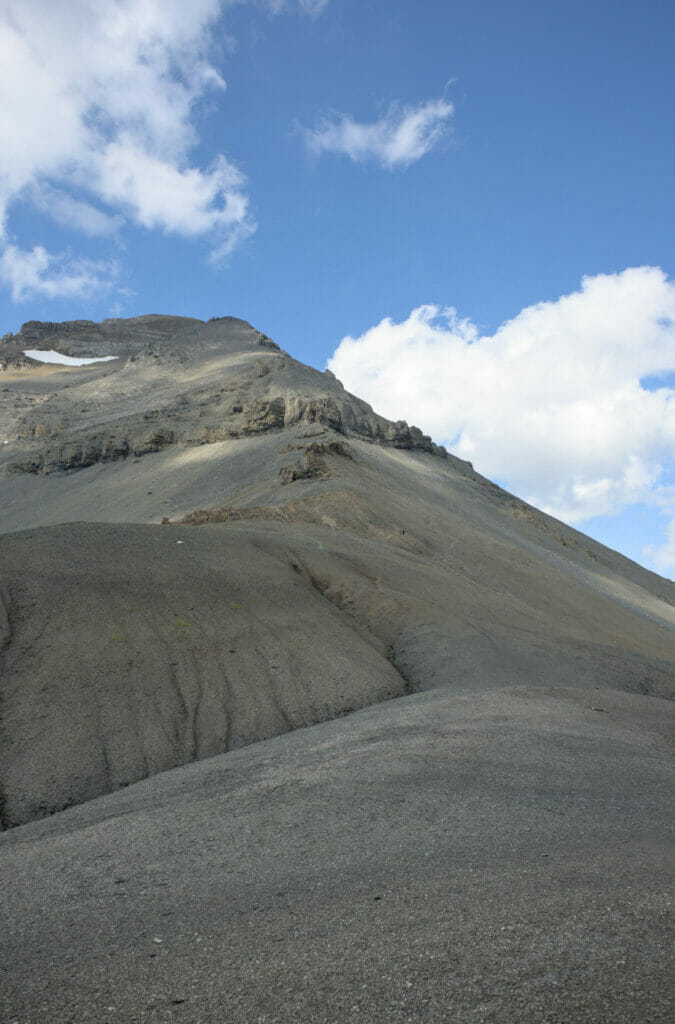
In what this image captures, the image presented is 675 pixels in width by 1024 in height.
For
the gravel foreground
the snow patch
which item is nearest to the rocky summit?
the gravel foreground

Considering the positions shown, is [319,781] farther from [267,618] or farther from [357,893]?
[267,618]

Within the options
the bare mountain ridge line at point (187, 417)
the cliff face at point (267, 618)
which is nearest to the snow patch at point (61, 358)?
the bare mountain ridge line at point (187, 417)

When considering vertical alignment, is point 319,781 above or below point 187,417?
below

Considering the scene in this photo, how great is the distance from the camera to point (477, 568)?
22.5 metres

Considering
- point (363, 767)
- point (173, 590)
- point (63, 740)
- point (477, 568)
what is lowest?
point (63, 740)

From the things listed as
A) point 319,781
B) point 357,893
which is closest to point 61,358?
point 319,781

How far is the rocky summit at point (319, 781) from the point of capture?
10.7ft

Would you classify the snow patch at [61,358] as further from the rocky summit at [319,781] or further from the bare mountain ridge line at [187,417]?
the rocky summit at [319,781]

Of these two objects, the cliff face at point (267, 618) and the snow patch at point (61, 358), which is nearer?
the cliff face at point (267, 618)

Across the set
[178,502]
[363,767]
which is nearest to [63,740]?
[363,767]

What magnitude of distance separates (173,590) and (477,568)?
13.0m

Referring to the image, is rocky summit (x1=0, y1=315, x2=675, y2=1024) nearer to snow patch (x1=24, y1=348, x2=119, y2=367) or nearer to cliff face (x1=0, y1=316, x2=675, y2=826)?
cliff face (x1=0, y1=316, x2=675, y2=826)

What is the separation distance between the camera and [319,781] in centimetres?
648

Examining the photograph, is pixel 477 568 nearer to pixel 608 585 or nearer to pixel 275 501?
pixel 275 501
